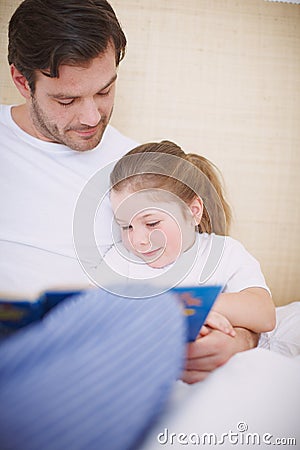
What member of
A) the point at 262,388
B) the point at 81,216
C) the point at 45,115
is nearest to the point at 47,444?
the point at 262,388

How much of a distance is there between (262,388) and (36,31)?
35.6 inches

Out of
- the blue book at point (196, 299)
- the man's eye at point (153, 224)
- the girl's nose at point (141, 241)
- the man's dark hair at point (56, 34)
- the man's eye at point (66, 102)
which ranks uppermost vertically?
the man's dark hair at point (56, 34)

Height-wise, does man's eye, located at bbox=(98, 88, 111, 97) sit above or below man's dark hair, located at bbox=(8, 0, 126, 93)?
below

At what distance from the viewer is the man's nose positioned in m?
1.23

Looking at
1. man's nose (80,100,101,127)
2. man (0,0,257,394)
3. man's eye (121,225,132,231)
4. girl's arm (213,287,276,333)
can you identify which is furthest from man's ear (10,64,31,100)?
girl's arm (213,287,276,333)

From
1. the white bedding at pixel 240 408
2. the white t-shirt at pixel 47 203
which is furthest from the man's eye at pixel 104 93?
the white bedding at pixel 240 408

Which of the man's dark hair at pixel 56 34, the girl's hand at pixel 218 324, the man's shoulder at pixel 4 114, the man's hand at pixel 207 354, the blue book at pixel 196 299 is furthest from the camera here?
the man's shoulder at pixel 4 114

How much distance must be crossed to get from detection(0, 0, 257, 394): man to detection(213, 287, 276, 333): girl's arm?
0.03 m

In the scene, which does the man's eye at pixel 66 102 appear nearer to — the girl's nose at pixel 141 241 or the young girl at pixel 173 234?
the young girl at pixel 173 234

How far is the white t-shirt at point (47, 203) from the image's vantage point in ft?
3.90

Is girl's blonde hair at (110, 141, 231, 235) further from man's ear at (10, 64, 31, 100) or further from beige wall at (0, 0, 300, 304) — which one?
man's ear at (10, 64, 31, 100)

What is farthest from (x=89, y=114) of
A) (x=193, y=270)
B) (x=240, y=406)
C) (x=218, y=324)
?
(x=240, y=406)

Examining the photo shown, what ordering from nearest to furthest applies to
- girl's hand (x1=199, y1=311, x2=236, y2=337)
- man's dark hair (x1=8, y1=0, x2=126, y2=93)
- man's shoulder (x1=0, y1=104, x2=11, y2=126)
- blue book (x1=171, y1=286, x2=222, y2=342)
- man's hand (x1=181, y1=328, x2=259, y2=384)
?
1. blue book (x1=171, y1=286, x2=222, y2=342)
2. man's hand (x1=181, y1=328, x2=259, y2=384)
3. girl's hand (x1=199, y1=311, x2=236, y2=337)
4. man's dark hair (x1=8, y1=0, x2=126, y2=93)
5. man's shoulder (x1=0, y1=104, x2=11, y2=126)

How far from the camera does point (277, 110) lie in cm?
136
